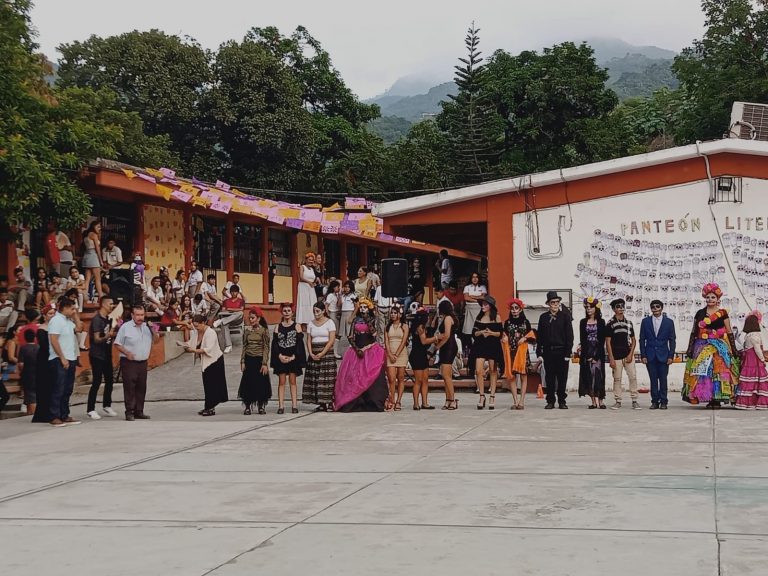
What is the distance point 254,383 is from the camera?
1551 centimetres

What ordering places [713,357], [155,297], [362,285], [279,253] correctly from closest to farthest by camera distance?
[713,357], [362,285], [155,297], [279,253]

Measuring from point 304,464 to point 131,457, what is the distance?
6.82 ft

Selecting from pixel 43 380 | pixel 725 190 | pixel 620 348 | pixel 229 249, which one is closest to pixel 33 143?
pixel 43 380

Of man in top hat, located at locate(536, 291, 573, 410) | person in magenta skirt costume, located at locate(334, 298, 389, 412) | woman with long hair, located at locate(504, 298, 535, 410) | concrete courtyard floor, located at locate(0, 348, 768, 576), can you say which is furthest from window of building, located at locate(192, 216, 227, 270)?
man in top hat, located at locate(536, 291, 573, 410)

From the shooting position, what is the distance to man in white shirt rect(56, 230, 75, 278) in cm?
2150

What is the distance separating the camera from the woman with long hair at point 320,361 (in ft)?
50.6

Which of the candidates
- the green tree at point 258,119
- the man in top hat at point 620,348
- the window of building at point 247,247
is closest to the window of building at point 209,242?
the window of building at point 247,247

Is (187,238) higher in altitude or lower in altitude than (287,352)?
higher

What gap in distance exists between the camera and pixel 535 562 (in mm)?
6094

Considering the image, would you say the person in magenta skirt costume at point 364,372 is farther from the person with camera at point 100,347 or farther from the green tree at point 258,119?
the green tree at point 258,119

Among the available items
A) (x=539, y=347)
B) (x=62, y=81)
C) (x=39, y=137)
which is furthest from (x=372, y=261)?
(x=539, y=347)

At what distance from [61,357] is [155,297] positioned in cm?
884

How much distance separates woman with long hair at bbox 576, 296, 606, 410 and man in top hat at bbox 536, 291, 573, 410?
0.84 ft

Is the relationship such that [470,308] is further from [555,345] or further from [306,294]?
[555,345]
